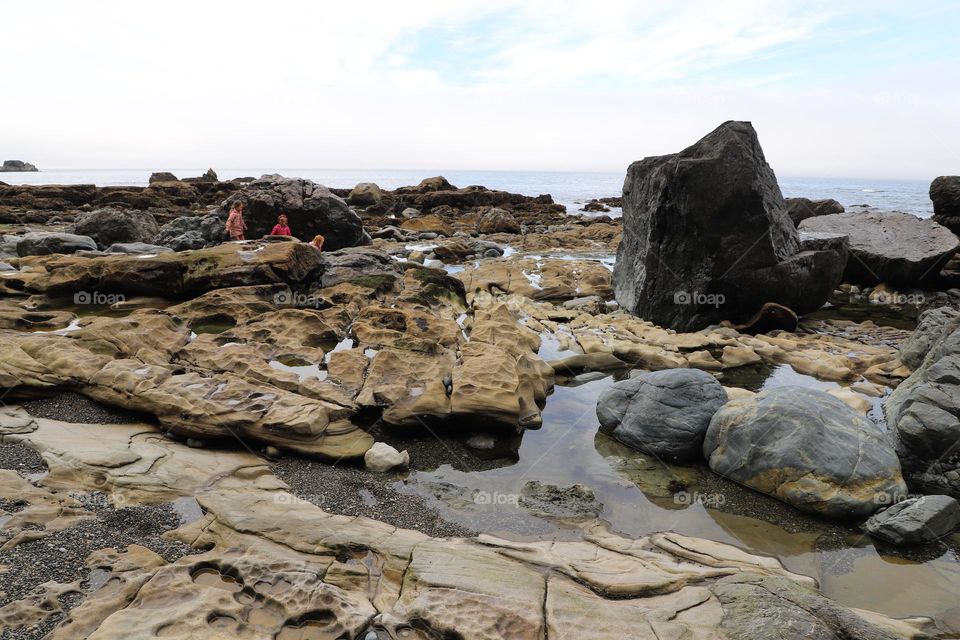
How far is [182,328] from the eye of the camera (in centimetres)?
981

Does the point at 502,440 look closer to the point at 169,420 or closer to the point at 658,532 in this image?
the point at 658,532

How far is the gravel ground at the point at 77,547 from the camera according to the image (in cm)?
346

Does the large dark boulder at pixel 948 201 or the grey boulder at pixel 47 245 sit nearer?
the grey boulder at pixel 47 245

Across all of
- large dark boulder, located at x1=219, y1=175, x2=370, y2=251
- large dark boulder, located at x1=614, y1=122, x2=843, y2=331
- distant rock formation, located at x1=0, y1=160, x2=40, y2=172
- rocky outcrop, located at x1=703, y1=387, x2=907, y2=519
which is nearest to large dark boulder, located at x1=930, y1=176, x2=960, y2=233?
large dark boulder, located at x1=614, y1=122, x2=843, y2=331

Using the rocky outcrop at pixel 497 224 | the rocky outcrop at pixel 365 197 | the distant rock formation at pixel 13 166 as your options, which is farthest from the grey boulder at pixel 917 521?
the distant rock formation at pixel 13 166

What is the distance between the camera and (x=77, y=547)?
404 centimetres

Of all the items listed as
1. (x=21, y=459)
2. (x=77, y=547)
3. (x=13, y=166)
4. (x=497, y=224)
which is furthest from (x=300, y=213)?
(x=13, y=166)

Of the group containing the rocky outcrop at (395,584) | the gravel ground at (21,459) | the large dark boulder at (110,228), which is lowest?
the rocky outcrop at (395,584)

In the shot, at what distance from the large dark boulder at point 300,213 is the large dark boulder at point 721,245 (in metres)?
11.5

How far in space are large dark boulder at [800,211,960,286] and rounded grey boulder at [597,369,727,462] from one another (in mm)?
12133

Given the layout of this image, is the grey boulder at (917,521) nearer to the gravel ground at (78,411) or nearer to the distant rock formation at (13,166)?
the gravel ground at (78,411)

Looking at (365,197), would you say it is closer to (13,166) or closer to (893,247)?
(893,247)

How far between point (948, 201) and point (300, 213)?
2335cm

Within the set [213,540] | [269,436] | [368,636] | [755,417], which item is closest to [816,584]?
[755,417]
